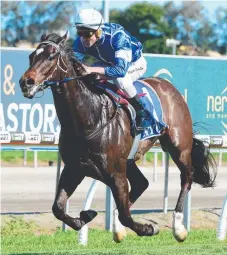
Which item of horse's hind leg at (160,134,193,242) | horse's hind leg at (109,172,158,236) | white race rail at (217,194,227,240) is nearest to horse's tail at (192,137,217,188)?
horse's hind leg at (160,134,193,242)

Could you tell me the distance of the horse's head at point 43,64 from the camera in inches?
269

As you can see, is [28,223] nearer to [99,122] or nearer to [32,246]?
[32,246]

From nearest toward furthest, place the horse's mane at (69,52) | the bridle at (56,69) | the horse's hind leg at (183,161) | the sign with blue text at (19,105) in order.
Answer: the bridle at (56,69) < the horse's mane at (69,52) < the horse's hind leg at (183,161) < the sign with blue text at (19,105)

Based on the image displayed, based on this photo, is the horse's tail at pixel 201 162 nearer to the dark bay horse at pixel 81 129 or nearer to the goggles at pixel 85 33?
the dark bay horse at pixel 81 129

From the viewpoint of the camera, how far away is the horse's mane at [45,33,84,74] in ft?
23.7

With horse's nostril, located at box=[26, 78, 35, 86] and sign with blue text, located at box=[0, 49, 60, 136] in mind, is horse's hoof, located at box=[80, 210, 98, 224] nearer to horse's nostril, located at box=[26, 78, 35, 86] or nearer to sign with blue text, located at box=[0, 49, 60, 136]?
horse's nostril, located at box=[26, 78, 35, 86]

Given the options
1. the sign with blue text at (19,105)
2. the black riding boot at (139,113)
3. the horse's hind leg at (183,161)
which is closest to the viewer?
the black riding boot at (139,113)

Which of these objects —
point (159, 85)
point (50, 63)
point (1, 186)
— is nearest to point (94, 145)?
point (50, 63)

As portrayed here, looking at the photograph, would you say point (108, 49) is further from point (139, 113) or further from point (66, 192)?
point (66, 192)

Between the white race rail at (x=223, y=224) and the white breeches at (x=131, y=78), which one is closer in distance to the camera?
the white breeches at (x=131, y=78)

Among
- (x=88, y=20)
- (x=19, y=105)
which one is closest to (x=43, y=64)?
(x=88, y=20)

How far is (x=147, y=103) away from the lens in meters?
8.34

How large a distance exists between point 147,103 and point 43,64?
1579mm

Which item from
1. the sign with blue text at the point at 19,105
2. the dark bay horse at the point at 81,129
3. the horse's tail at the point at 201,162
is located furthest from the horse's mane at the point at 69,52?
the sign with blue text at the point at 19,105
